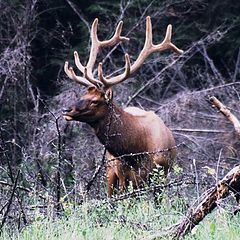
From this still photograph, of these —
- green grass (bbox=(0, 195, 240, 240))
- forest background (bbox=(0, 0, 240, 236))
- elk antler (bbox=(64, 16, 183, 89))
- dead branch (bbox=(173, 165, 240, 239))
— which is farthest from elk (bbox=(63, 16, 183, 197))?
dead branch (bbox=(173, 165, 240, 239))

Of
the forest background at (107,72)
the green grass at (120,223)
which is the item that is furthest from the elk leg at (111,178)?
the green grass at (120,223)

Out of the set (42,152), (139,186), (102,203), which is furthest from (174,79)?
(102,203)

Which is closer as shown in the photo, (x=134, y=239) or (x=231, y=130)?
(x=134, y=239)

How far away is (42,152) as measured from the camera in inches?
504

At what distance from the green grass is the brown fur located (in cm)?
207

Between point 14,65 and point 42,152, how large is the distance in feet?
6.09

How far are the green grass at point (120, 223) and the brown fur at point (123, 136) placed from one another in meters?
2.07

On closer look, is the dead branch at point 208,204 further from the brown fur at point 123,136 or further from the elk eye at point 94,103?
the elk eye at point 94,103

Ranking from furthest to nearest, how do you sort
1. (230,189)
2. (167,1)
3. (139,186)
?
1. (167,1)
2. (139,186)
3. (230,189)

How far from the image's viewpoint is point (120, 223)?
7449 millimetres

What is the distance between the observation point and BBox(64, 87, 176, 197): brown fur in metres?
10.6

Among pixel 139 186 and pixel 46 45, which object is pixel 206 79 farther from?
pixel 139 186

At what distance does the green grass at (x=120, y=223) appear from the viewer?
7012 mm

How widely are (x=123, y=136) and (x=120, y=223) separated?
12.1 ft
